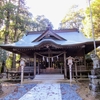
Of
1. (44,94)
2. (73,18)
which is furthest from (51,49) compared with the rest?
(73,18)

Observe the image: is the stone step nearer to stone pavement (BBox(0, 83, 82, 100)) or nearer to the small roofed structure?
the small roofed structure

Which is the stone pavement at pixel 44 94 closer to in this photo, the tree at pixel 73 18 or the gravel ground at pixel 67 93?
the gravel ground at pixel 67 93

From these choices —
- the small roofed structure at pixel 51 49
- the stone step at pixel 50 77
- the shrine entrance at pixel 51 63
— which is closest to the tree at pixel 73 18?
the small roofed structure at pixel 51 49

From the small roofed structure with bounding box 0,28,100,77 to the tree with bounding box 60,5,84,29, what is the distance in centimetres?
1336

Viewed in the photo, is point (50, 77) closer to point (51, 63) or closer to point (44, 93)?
point (51, 63)

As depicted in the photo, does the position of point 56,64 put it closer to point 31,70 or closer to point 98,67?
point 31,70

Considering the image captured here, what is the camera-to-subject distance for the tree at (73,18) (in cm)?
2647

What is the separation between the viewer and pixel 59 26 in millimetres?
30078

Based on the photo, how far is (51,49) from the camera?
11.6 meters

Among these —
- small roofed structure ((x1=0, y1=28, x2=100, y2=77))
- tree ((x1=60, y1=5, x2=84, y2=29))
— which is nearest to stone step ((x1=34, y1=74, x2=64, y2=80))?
small roofed structure ((x1=0, y1=28, x2=100, y2=77))

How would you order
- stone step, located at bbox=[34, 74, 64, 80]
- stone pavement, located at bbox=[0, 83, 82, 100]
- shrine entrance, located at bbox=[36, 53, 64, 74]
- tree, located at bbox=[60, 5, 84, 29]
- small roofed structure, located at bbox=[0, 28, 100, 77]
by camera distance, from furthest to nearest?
tree, located at bbox=[60, 5, 84, 29]
shrine entrance, located at bbox=[36, 53, 64, 74]
small roofed structure, located at bbox=[0, 28, 100, 77]
stone step, located at bbox=[34, 74, 64, 80]
stone pavement, located at bbox=[0, 83, 82, 100]

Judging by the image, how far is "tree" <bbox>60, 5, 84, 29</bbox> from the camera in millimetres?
26469

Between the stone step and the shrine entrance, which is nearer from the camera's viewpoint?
the stone step

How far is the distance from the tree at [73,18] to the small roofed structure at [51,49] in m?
13.4
